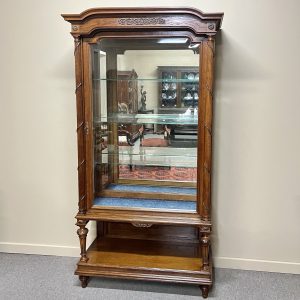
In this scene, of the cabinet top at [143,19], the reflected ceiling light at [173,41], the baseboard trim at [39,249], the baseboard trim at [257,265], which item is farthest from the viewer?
the baseboard trim at [39,249]

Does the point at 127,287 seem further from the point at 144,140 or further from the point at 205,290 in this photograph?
the point at 144,140

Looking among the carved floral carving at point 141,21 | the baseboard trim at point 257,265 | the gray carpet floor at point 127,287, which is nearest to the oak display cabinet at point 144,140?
the carved floral carving at point 141,21

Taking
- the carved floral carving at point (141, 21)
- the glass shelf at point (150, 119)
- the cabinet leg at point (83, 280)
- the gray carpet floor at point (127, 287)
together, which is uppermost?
the carved floral carving at point (141, 21)

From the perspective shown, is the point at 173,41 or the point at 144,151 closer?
the point at 173,41

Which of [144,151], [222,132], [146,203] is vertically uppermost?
[222,132]

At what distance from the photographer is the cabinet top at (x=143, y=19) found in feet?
6.75

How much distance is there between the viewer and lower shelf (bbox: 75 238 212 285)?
90.9 inches

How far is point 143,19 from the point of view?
2.12m

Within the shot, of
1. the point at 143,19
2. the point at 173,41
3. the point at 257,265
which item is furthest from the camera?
the point at 257,265

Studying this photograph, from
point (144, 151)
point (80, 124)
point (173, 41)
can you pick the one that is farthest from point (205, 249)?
point (173, 41)

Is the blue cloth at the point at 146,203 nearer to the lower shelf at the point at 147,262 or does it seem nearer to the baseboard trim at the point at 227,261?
the lower shelf at the point at 147,262

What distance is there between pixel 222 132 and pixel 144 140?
22.8 inches

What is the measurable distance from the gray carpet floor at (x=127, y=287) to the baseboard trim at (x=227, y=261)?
0.15 feet

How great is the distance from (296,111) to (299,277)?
122 centimetres
